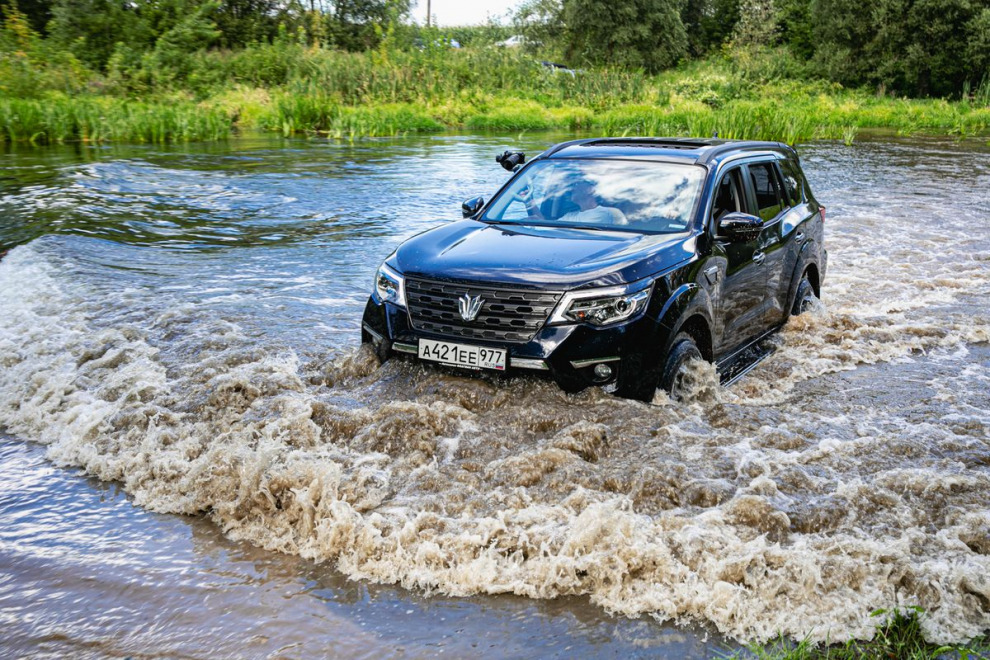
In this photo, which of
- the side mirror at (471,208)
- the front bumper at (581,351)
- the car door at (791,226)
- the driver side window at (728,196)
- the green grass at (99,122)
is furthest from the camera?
the green grass at (99,122)

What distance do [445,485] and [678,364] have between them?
1.71m

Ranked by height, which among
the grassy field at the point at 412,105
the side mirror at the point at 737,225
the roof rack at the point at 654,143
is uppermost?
the grassy field at the point at 412,105

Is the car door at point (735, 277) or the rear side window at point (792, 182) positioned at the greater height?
the rear side window at point (792, 182)

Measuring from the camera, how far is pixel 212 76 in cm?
3288

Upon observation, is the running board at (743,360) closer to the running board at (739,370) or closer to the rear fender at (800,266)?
the running board at (739,370)

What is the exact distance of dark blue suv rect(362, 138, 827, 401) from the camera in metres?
5.27

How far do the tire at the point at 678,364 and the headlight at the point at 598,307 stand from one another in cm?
43

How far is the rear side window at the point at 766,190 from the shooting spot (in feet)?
23.8

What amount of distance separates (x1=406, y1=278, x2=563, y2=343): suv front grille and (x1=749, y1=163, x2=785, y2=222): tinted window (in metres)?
2.76

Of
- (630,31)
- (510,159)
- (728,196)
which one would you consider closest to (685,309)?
(728,196)

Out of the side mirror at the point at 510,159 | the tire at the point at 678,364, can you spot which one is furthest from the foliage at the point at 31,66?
the tire at the point at 678,364

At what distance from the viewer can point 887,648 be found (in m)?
3.37

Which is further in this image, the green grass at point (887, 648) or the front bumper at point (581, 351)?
the front bumper at point (581, 351)

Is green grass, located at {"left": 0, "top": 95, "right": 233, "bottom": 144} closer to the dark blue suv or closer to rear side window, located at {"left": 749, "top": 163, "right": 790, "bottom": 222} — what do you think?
the dark blue suv
